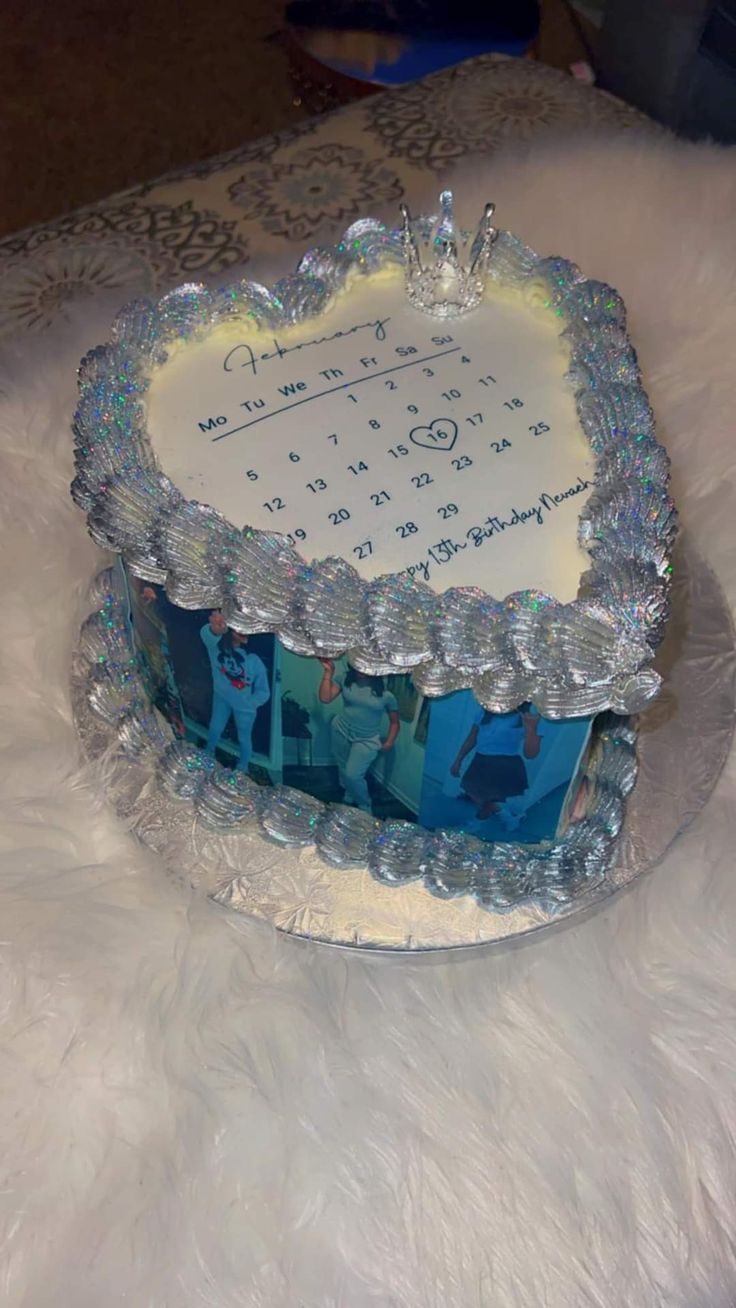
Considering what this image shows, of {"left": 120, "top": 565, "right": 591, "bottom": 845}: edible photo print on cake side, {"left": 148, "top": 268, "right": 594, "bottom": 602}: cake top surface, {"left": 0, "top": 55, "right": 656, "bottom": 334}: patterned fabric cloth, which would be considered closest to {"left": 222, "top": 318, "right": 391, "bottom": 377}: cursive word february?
{"left": 148, "top": 268, "right": 594, "bottom": 602}: cake top surface

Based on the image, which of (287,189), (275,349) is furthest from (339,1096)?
(287,189)

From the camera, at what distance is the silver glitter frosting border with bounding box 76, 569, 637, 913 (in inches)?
22.8

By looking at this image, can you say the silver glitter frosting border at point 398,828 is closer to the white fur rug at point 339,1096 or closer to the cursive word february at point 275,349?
the white fur rug at point 339,1096

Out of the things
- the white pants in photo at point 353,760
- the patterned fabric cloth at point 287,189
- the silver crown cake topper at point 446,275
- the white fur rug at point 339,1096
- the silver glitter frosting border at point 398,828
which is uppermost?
the silver crown cake topper at point 446,275

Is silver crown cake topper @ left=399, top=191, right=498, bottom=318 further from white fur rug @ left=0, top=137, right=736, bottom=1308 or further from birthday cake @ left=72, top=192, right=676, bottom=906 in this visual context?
white fur rug @ left=0, top=137, right=736, bottom=1308

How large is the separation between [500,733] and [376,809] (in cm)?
10

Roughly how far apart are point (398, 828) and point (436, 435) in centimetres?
20

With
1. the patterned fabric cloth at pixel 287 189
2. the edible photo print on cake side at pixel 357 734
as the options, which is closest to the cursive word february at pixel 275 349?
the edible photo print on cake side at pixel 357 734

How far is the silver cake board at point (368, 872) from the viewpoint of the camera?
22.4 inches

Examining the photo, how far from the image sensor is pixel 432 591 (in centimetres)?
49

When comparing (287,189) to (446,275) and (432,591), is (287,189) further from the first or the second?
(432,591)

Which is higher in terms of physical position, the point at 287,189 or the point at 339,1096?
the point at 287,189

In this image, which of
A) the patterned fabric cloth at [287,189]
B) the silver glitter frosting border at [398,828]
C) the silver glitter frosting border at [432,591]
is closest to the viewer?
the silver glitter frosting border at [432,591]

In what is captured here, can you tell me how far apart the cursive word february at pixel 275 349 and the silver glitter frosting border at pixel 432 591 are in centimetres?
5
